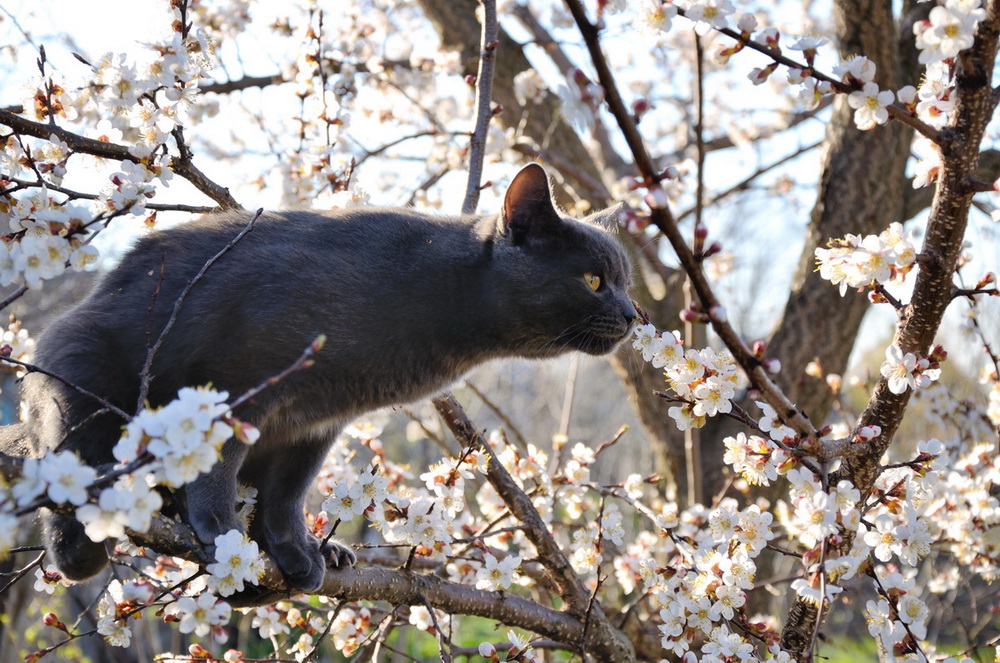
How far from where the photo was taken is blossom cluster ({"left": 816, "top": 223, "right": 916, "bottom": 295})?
1367 mm

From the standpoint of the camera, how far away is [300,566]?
1705 millimetres

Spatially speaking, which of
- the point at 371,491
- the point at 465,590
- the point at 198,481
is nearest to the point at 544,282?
the point at 371,491

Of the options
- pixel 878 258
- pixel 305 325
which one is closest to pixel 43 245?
pixel 305 325

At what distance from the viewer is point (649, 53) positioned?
4.98m

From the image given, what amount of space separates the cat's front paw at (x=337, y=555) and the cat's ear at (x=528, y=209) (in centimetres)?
84

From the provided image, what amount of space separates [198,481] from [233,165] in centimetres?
362

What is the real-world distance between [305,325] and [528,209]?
60cm

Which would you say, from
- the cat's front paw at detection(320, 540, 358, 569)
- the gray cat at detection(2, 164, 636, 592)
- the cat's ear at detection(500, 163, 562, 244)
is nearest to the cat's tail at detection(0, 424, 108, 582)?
the gray cat at detection(2, 164, 636, 592)

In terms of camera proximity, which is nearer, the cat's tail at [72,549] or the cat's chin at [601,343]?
the cat's tail at [72,549]

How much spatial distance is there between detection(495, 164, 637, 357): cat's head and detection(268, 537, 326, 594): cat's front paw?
69cm

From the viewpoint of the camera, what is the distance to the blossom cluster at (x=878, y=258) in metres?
1.37

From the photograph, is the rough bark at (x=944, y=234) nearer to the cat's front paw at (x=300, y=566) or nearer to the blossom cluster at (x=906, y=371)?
the blossom cluster at (x=906, y=371)

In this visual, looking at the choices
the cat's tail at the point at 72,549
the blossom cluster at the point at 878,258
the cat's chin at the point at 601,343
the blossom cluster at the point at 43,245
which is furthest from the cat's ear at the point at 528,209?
the cat's tail at the point at 72,549

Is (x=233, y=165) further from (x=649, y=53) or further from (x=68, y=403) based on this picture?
(x=68, y=403)
